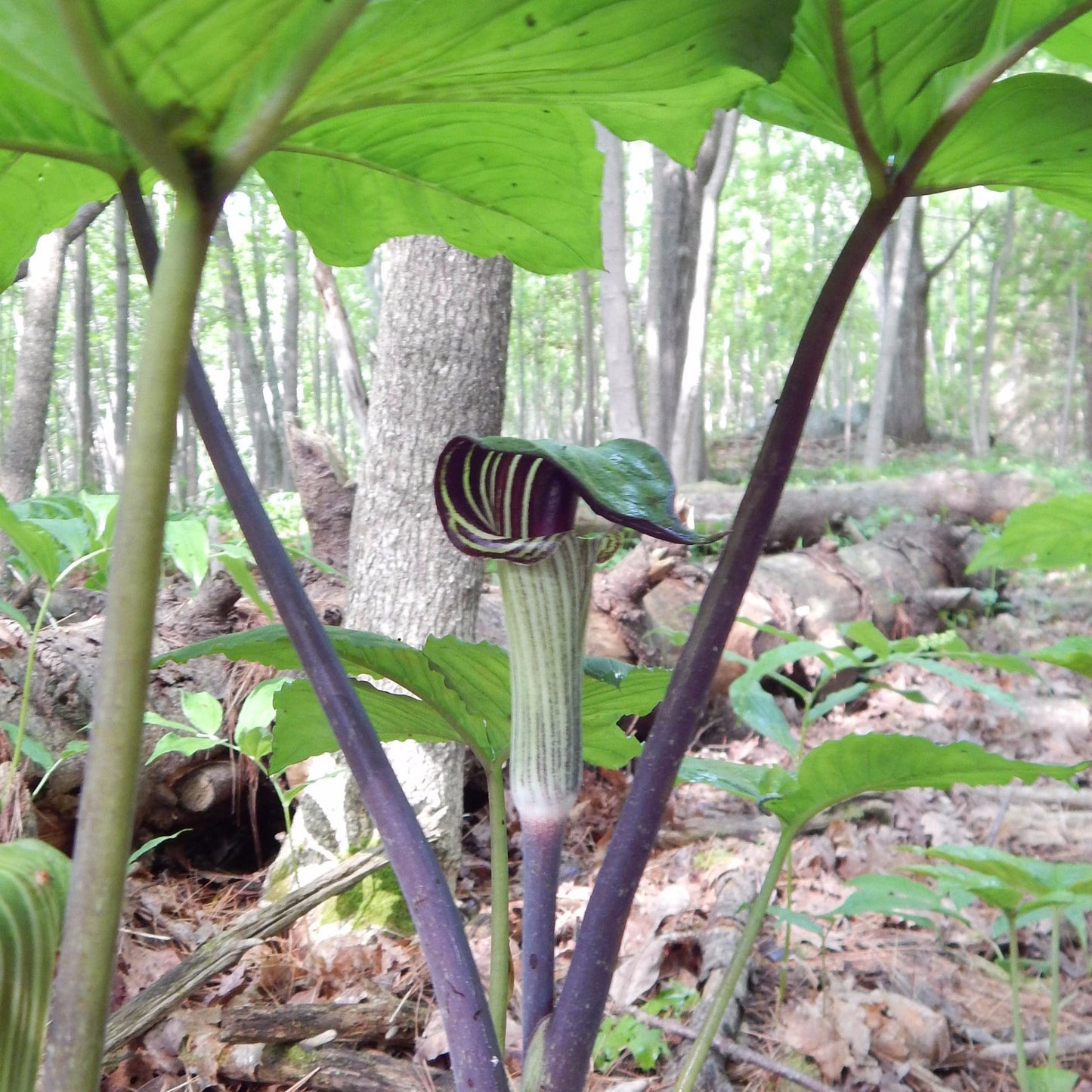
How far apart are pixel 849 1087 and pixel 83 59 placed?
5.18ft

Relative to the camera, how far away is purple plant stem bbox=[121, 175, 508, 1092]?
1.92 feet

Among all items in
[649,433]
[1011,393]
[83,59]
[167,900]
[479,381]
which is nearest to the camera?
[83,59]

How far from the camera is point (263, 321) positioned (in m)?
18.2

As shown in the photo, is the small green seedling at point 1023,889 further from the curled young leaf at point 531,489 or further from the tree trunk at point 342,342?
the tree trunk at point 342,342

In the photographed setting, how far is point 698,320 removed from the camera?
8.27m

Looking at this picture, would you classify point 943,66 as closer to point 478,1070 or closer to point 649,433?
point 478,1070

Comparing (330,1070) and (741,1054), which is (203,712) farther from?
(741,1054)

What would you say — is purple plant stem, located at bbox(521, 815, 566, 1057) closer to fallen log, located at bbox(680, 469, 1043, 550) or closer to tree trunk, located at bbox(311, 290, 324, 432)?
fallen log, located at bbox(680, 469, 1043, 550)

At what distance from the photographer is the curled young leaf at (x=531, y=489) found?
52 centimetres

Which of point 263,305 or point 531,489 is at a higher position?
point 263,305

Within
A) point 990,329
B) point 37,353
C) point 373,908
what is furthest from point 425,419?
point 990,329

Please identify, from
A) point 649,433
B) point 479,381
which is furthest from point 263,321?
point 479,381

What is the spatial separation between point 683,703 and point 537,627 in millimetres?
127

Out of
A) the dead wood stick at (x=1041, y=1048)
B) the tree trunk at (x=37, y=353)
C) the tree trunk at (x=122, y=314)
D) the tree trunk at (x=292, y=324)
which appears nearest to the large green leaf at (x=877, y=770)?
the dead wood stick at (x=1041, y=1048)
